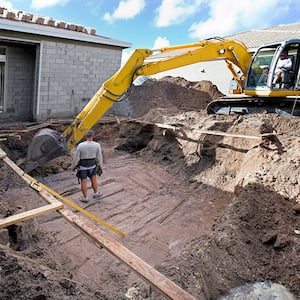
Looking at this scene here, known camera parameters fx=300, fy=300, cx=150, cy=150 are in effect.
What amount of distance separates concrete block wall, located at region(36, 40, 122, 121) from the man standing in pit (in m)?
4.90

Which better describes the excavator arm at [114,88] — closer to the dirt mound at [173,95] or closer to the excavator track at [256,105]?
the excavator track at [256,105]

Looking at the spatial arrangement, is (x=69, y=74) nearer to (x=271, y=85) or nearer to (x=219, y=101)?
(x=219, y=101)

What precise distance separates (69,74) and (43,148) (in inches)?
214

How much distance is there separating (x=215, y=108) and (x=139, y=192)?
5066mm

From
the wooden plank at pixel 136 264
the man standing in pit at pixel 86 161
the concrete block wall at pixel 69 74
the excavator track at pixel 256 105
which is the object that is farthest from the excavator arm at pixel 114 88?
the concrete block wall at pixel 69 74

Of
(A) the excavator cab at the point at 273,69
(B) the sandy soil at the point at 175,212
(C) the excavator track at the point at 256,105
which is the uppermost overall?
(A) the excavator cab at the point at 273,69

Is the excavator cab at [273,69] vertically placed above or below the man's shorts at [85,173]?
above

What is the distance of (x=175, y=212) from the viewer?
6.26 m

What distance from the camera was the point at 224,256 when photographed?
442 centimetres

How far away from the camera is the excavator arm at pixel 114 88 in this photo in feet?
21.2

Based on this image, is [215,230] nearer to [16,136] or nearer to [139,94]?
[16,136]

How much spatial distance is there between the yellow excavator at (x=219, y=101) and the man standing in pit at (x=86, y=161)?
23.5 inches

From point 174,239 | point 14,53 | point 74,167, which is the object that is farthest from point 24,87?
point 174,239

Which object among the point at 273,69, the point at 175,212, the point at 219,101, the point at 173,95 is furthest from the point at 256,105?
the point at 173,95
